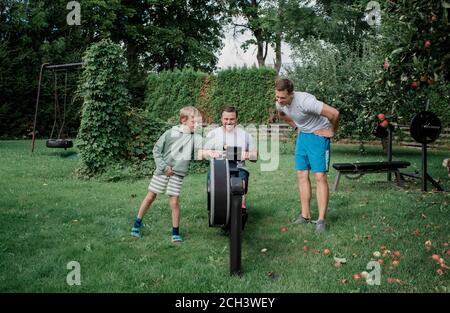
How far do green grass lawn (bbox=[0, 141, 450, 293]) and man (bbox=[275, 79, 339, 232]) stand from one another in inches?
20.0

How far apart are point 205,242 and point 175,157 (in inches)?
38.6

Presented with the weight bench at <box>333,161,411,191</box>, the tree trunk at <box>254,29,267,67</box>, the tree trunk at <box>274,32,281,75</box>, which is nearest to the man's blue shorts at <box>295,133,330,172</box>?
the weight bench at <box>333,161,411,191</box>

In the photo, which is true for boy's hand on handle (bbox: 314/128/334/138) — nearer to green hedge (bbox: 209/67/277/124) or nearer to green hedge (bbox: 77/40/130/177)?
green hedge (bbox: 77/40/130/177)

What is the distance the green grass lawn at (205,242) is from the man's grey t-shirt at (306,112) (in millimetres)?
1205

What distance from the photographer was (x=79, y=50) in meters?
23.1

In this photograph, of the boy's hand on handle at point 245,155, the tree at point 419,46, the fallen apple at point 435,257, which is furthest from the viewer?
the boy's hand on handle at point 245,155

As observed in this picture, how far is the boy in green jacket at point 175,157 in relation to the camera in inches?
196

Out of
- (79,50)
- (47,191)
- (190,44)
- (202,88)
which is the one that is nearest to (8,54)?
(79,50)

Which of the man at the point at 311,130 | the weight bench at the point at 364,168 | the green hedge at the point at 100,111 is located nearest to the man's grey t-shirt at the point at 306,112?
the man at the point at 311,130

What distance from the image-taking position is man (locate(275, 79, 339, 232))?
5.18 m

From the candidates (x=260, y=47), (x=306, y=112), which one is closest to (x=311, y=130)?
(x=306, y=112)

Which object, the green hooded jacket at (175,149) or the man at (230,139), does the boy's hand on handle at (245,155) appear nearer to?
the man at (230,139)

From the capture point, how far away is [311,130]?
5.45 m
